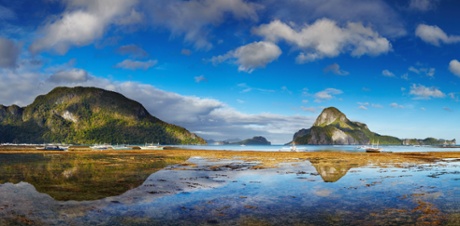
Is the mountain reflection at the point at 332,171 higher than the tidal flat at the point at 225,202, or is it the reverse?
the mountain reflection at the point at 332,171

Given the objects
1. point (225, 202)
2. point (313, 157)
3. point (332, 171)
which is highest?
point (313, 157)

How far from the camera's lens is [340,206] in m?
18.7

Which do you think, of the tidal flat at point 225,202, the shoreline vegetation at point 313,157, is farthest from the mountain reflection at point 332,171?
the shoreline vegetation at point 313,157

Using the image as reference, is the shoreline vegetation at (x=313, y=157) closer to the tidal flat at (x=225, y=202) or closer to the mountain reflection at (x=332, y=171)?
the mountain reflection at (x=332, y=171)

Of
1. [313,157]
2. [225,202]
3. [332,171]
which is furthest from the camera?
[313,157]

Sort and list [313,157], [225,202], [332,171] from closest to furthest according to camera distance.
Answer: [225,202] → [332,171] → [313,157]

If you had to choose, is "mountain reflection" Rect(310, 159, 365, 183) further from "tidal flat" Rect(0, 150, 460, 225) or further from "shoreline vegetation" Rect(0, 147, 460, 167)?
"shoreline vegetation" Rect(0, 147, 460, 167)

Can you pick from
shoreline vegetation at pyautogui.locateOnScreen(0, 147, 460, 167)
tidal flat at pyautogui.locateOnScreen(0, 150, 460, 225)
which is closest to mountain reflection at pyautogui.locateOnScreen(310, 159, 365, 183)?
tidal flat at pyautogui.locateOnScreen(0, 150, 460, 225)

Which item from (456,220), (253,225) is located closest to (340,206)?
→ (456,220)

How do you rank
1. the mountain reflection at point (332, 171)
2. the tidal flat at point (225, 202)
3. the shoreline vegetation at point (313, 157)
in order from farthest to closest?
the shoreline vegetation at point (313, 157) < the mountain reflection at point (332, 171) < the tidal flat at point (225, 202)

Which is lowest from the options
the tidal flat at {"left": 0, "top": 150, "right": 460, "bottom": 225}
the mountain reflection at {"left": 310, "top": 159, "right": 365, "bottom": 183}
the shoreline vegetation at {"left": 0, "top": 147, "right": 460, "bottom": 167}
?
the tidal flat at {"left": 0, "top": 150, "right": 460, "bottom": 225}

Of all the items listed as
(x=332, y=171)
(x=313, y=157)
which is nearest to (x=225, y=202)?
(x=332, y=171)

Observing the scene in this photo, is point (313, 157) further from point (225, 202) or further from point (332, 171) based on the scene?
point (225, 202)

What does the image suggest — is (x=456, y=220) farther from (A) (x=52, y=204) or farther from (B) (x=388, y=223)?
(A) (x=52, y=204)
